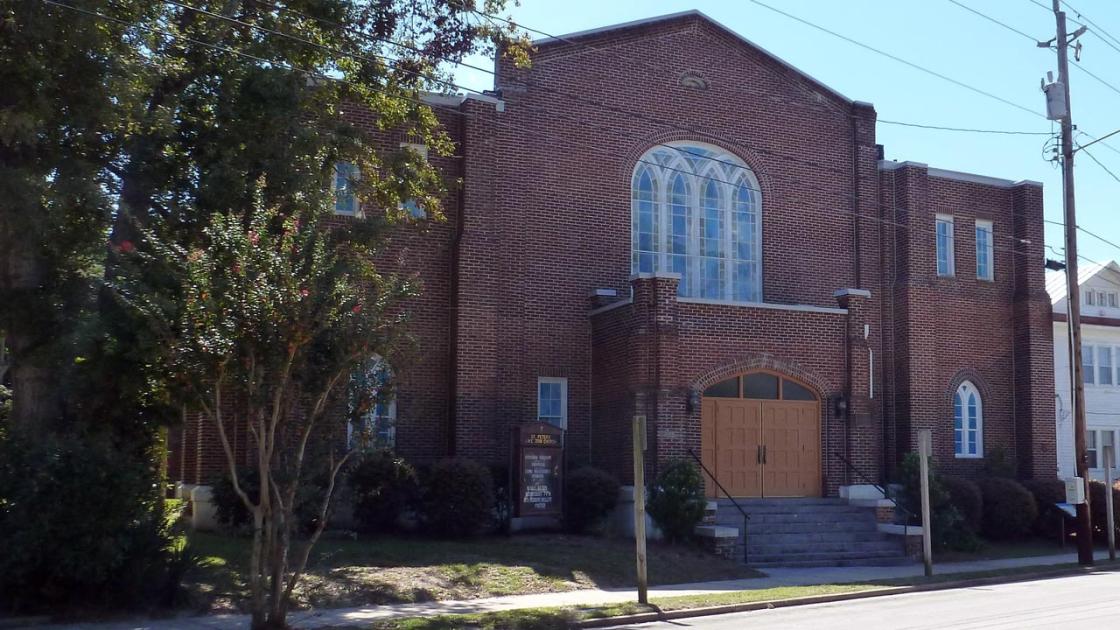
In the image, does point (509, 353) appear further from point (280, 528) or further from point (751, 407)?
point (280, 528)

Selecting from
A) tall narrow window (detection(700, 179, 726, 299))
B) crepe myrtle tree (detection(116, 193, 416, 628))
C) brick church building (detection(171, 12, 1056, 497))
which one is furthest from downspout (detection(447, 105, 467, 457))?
crepe myrtle tree (detection(116, 193, 416, 628))

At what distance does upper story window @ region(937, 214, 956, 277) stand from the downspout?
12.6 metres

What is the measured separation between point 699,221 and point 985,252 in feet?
27.7

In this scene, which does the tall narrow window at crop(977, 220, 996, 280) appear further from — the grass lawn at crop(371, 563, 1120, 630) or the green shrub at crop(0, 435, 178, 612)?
the green shrub at crop(0, 435, 178, 612)

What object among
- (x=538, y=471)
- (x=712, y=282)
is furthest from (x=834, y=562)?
(x=712, y=282)

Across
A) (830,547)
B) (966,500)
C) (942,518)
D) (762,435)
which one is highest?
(762,435)

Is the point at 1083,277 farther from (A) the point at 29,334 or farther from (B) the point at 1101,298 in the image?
(A) the point at 29,334

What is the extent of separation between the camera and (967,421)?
27.5m

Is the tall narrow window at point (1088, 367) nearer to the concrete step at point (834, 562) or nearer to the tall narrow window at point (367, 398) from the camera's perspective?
the concrete step at point (834, 562)

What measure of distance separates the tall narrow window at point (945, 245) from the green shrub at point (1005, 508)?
555cm

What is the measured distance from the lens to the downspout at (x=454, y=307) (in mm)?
22005

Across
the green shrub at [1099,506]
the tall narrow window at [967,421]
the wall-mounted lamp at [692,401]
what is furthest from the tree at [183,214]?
the green shrub at [1099,506]

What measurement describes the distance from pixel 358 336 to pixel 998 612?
8755 millimetres

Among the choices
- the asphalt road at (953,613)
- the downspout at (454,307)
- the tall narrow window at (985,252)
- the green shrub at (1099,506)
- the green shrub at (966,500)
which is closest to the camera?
the asphalt road at (953,613)
